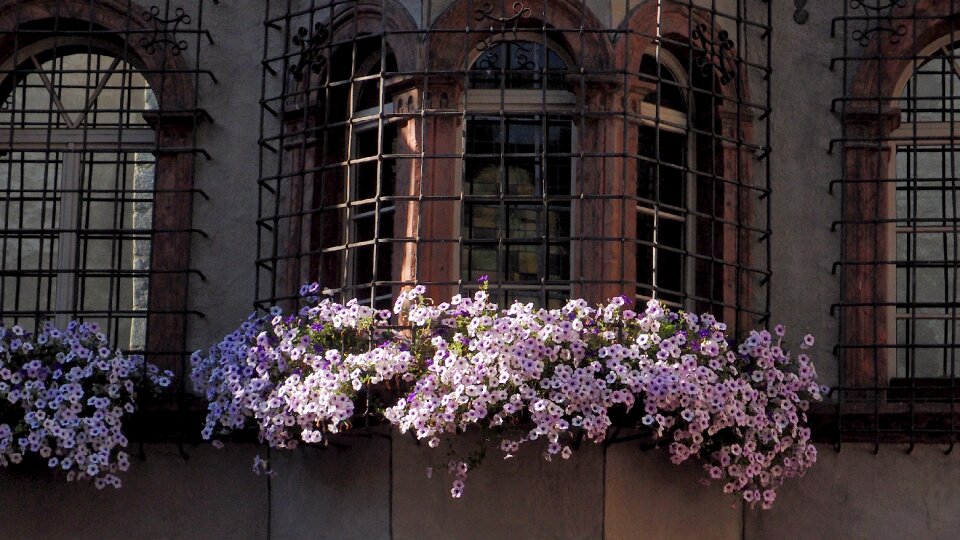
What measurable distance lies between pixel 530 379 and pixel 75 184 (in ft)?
12.4

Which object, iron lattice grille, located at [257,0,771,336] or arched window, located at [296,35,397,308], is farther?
arched window, located at [296,35,397,308]

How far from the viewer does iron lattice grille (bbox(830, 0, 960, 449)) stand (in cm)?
1418

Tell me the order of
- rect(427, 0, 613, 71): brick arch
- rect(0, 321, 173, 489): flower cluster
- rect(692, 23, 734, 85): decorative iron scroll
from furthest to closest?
rect(692, 23, 734, 85): decorative iron scroll, rect(427, 0, 613, 71): brick arch, rect(0, 321, 173, 489): flower cluster

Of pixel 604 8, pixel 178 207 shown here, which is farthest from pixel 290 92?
pixel 604 8

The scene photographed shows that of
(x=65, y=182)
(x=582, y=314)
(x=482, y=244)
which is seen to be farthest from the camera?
(x=65, y=182)

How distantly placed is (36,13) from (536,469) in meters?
4.44

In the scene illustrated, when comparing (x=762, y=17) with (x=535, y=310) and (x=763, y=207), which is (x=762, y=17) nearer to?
(x=763, y=207)

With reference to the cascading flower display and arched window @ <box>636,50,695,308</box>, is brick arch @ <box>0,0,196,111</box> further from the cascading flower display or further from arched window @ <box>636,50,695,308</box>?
arched window @ <box>636,50,695,308</box>

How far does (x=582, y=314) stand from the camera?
12.9 metres

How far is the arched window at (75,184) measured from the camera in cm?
1461

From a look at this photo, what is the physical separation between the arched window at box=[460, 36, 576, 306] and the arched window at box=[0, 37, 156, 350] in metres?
2.11

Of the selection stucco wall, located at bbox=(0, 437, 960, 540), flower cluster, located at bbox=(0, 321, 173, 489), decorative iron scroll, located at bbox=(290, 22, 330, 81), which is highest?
decorative iron scroll, located at bbox=(290, 22, 330, 81)

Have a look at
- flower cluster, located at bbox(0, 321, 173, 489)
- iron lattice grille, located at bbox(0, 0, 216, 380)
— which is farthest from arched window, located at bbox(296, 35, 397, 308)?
flower cluster, located at bbox(0, 321, 173, 489)

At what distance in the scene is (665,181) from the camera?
46.5ft
